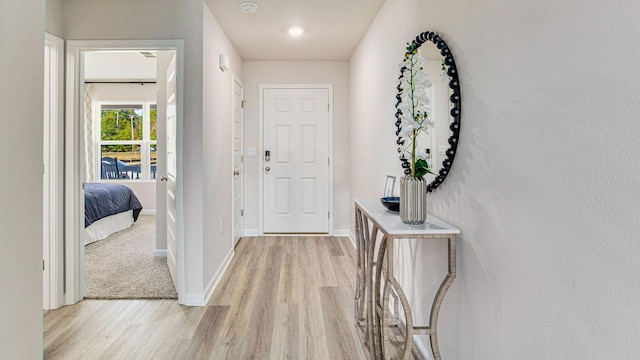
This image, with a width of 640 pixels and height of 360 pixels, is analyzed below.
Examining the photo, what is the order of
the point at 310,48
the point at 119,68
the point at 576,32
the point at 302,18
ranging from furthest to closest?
the point at 119,68
the point at 310,48
the point at 302,18
the point at 576,32

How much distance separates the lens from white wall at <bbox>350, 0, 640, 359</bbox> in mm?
797

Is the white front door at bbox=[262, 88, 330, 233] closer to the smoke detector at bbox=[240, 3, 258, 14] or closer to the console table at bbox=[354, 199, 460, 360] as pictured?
the smoke detector at bbox=[240, 3, 258, 14]

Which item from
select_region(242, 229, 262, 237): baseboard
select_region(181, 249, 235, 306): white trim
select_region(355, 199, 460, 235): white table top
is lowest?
select_region(181, 249, 235, 306): white trim

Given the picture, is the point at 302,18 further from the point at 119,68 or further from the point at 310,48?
the point at 119,68

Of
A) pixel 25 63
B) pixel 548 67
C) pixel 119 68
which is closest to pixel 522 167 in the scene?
pixel 548 67

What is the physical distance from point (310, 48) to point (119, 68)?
3.56m

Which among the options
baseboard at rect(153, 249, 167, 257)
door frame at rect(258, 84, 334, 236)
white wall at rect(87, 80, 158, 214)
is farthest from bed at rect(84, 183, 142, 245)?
door frame at rect(258, 84, 334, 236)

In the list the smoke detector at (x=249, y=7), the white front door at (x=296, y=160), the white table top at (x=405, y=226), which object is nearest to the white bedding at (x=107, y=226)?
the white front door at (x=296, y=160)

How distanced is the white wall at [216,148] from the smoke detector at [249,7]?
0.93ft

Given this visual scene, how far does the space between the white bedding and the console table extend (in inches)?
141

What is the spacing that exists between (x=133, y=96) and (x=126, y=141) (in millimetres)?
881

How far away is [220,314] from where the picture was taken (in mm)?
2500

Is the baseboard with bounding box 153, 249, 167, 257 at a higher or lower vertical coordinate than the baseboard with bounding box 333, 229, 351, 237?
lower

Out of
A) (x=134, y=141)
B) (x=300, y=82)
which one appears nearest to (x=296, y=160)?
(x=300, y=82)
